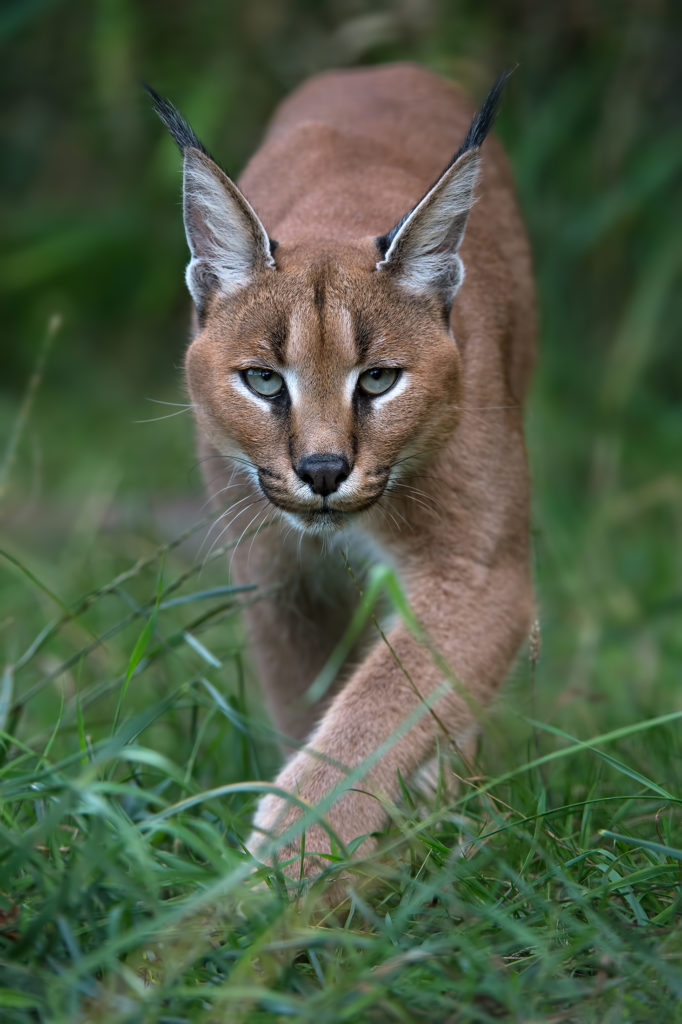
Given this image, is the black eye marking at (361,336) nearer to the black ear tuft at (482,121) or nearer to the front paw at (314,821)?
the black ear tuft at (482,121)

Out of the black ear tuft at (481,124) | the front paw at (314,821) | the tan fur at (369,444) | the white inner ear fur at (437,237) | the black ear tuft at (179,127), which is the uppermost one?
the black ear tuft at (179,127)

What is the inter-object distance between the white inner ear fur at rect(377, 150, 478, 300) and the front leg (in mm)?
862

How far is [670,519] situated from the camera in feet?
24.0

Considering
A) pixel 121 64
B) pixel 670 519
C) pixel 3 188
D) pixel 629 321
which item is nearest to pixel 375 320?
pixel 670 519

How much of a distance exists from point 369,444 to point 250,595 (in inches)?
45.9

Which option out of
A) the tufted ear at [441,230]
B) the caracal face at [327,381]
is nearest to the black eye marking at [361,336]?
the caracal face at [327,381]

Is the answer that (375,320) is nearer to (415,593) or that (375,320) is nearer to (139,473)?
(415,593)

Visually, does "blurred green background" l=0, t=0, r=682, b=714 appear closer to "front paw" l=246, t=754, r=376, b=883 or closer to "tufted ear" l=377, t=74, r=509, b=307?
"front paw" l=246, t=754, r=376, b=883

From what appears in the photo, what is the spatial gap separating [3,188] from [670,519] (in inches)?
246

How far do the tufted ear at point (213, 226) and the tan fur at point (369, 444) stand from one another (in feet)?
0.14

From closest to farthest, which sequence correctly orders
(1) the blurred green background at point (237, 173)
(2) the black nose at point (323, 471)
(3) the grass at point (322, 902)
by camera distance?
(3) the grass at point (322, 902), (2) the black nose at point (323, 471), (1) the blurred green background at point (237, 173)

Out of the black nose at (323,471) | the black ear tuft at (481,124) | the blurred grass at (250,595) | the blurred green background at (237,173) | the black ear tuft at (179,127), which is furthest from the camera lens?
the blurred green background at (237,173)

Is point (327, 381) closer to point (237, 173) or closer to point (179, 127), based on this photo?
point (179, 127)

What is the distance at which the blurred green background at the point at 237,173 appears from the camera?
7.00 m
